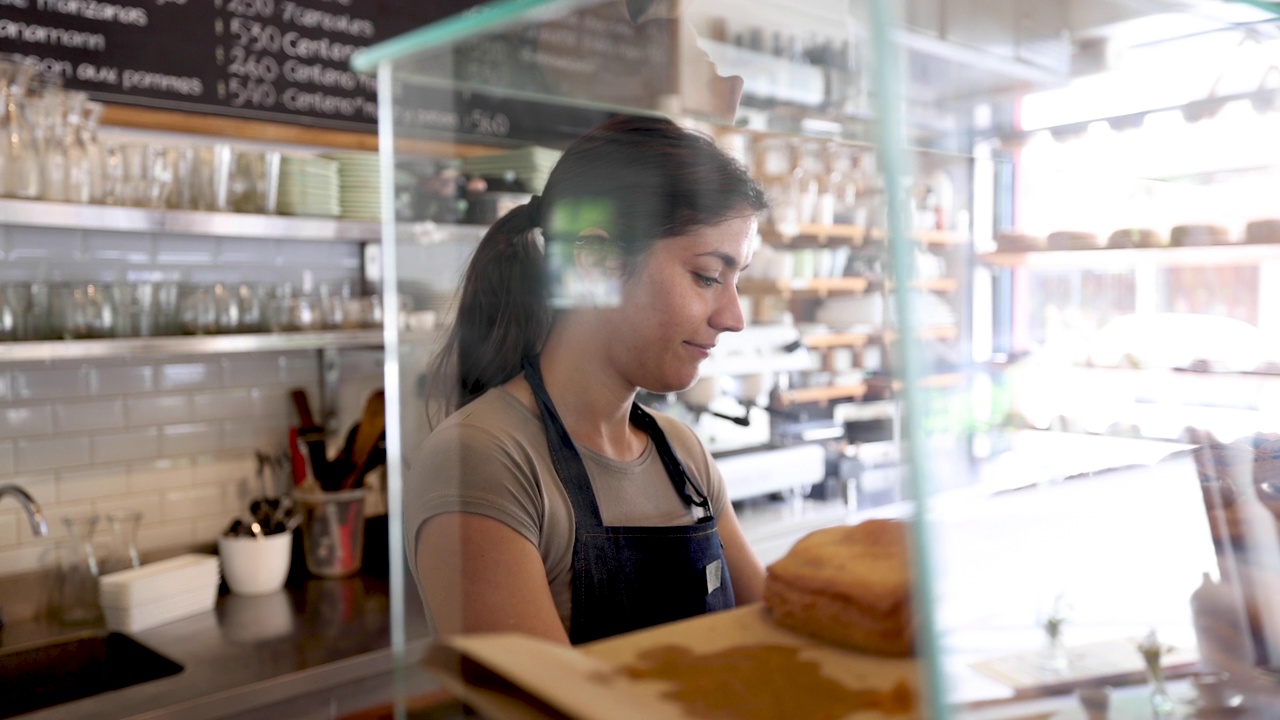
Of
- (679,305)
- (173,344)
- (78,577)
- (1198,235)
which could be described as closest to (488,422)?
(679,305)

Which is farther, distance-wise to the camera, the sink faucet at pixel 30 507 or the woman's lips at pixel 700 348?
the sink faucet at pixel 30 507

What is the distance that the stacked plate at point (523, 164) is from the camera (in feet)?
2.23

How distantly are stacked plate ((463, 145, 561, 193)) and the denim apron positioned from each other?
12 cm

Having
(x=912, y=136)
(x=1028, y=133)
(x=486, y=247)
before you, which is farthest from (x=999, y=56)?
(x=486, y=247)

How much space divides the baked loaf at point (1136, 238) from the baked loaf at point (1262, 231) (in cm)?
10

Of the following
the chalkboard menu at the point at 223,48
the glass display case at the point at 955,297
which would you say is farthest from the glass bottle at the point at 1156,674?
the chalkboard menu at the point at 223,48

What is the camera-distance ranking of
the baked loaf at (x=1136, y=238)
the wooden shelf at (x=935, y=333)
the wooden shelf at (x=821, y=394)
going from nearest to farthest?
the wooden shelf at (x=935, y=333) < the wooden shelf at (x=821, y=394) < the baked loaf at (x=1136, y=238)

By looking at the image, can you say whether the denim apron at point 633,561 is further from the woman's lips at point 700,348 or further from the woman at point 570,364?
the woman's lips at point 700,348

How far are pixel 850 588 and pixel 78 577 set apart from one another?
242 centimetres

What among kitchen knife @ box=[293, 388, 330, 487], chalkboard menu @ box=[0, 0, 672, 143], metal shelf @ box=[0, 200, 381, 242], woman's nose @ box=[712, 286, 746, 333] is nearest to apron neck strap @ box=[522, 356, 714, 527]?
woman's nose @ box=[712, 286, 746, 333]

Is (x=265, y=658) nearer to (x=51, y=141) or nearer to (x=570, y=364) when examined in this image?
(x=51, y=141)

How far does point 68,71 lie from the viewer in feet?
8.44

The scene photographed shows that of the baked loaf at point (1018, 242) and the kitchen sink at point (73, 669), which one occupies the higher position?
the baked loaf at point (1018, 242)

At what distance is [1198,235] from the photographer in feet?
2.29
